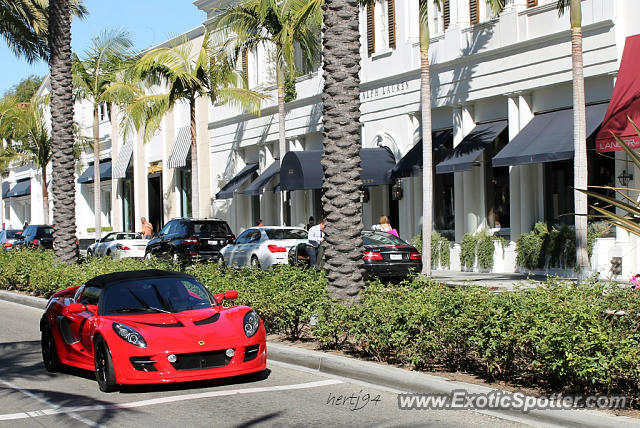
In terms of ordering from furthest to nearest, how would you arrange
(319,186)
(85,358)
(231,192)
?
(231,192), (319,186), (85,358)

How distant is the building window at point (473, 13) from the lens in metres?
26.0

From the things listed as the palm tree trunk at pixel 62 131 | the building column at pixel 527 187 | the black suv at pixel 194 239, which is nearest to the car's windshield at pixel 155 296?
the palm tree trunk at pixel 62 131

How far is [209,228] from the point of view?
2989cm

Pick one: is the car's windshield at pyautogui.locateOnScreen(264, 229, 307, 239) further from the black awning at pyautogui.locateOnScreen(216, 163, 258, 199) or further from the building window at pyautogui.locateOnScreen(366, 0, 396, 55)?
the black awning at pyautogui.locateOnScreen(216, 163, 258, 199)

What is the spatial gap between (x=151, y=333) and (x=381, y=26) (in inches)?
903

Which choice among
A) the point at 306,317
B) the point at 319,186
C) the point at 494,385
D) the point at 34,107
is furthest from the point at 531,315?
the point at 34,107

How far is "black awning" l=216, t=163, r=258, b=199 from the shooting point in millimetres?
39656

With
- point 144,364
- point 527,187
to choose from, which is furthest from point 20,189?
point 144,364

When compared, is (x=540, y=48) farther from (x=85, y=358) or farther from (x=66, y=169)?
(x=85, y=358)

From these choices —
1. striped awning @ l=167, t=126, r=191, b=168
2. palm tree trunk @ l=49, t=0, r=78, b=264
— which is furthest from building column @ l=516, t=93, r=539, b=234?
striped awning @ l=167, t=126, r=191, b=168

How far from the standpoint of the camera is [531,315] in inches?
339

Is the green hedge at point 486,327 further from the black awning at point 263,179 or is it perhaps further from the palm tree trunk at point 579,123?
the black awning at point 263,179

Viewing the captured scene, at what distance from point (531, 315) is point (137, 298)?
4701 millimetres
